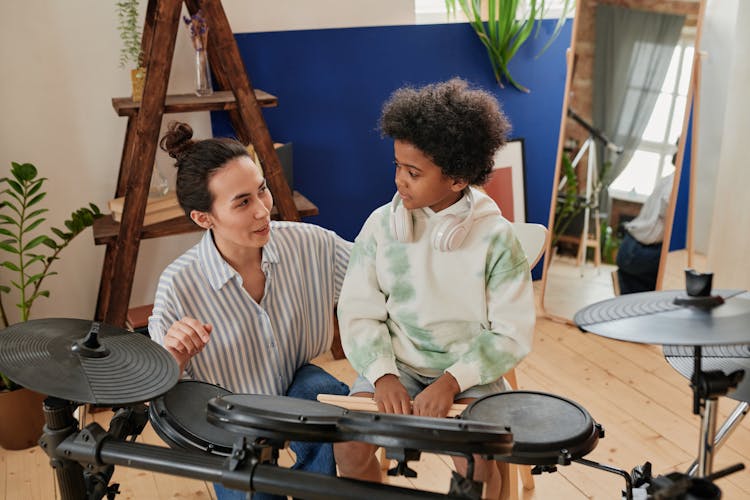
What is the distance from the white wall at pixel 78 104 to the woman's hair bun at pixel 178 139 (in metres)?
1.05

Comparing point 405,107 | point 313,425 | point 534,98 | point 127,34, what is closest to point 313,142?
point 127,34

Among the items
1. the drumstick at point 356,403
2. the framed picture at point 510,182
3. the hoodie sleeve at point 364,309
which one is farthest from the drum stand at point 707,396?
the framed picture at point 510,182

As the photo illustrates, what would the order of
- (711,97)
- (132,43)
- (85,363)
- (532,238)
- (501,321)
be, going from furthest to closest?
(711,97)
(132,43)
(532,238)
(501,321)
(85,363)

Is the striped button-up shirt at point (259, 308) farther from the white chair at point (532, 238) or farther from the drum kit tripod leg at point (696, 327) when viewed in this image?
the drum kit tripod leg at point (696, 327)

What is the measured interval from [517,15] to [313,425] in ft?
8.94

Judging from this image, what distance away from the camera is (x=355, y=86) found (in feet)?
9.95

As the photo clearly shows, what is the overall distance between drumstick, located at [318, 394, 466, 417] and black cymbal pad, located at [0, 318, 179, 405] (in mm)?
321

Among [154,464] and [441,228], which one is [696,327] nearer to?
[441,228]

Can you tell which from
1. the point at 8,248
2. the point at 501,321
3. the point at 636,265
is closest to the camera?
the point at 501,321

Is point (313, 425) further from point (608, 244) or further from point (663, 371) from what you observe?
point (608, 244)

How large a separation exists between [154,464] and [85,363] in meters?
0.21

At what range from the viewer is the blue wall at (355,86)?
9.48ft

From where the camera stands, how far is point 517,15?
10.8 ft

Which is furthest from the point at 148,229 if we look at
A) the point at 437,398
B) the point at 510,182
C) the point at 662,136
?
the point at 662,136
